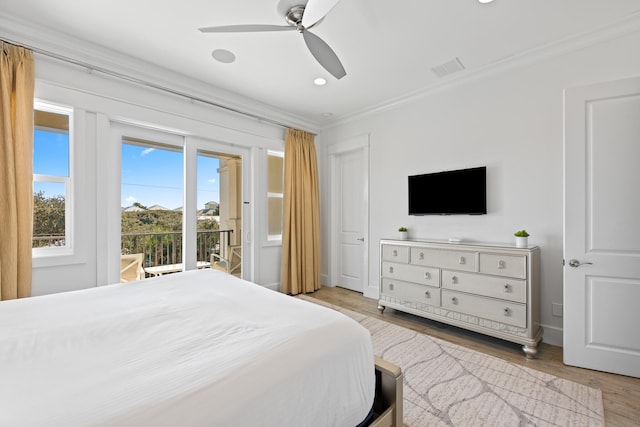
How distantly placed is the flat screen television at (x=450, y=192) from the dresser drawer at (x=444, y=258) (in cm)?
55

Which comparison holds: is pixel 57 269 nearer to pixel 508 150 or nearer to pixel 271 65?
pixel 271 65

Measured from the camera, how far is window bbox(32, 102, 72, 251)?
102 inches

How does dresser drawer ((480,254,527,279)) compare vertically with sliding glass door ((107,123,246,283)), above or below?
below

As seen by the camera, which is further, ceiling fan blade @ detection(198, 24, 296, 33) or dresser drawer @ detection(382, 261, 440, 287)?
dresser drawer @ detection(382, 261, 440, 287)

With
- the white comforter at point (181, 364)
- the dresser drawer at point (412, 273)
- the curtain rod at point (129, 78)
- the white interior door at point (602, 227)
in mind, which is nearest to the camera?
the white comforter at point (181, 364)

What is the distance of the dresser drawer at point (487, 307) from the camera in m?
2.51

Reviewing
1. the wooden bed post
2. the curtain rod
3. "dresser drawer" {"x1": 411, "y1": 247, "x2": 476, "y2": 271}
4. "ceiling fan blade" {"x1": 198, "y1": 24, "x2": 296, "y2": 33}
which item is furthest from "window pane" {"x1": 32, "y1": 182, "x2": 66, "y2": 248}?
"dresser drawer" {"x1": 411, "y1": 247, "x2": 476, "y2": 271}

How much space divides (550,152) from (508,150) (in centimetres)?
35

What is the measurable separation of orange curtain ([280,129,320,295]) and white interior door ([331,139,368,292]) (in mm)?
329

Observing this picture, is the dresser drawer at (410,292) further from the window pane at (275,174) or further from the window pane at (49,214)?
the window pane at (49,214)

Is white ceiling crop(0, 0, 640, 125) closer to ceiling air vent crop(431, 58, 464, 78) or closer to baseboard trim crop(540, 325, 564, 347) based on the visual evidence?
ceiling air vent crop(431, 58, 464, 78)

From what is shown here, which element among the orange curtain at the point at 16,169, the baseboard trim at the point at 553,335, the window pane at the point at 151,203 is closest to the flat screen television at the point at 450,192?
the baseboard trim at the point at 553,335

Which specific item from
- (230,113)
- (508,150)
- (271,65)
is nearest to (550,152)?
(508,150)

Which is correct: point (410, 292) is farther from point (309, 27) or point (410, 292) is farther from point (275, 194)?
point (309, 27)
